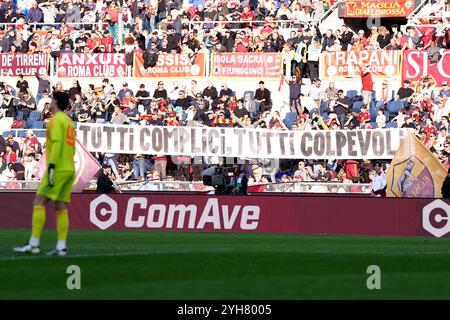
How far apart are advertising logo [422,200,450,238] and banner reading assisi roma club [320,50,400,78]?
1219 cm

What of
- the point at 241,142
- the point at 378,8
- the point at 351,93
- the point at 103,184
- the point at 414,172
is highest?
the point at 378,8

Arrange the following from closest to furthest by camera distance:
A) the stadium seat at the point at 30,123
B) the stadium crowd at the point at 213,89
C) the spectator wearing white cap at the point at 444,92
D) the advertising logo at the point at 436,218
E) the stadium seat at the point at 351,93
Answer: the advertising logo at the point at 436,218 < the stadium crowd at the point at 213,89 < the spectator wearing white cap at the point at 444,92 < the stadium seat at the point at 351,93 < the stadium seat at the point at 30,123

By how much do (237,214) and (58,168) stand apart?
11182mm

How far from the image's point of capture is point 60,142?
54.3 ft

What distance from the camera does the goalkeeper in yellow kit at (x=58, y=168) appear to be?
16.5 metres

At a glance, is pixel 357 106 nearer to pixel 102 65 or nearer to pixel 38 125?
pixel 102 65

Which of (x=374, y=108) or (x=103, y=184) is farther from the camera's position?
(x=374, y=108)

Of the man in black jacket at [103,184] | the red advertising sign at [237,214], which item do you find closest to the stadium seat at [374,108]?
the man in black jacket at [103,184]

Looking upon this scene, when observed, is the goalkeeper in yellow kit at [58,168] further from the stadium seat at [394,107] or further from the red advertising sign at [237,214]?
the stadium seat at [394,107]

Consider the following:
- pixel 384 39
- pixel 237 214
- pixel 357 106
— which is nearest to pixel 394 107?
pixel 357 106

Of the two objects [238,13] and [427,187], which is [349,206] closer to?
[427,187]

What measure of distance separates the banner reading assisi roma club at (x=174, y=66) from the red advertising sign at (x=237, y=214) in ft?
43.2

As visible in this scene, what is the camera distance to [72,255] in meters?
17.2

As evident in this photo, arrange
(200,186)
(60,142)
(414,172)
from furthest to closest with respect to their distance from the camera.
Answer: (200,186)
(414,172)
(60,142)
